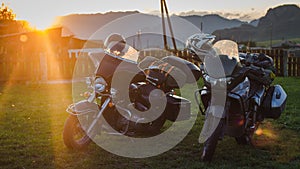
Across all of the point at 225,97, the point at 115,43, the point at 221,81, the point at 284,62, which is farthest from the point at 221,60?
the point at 284,62

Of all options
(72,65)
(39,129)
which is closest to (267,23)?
(72,65)

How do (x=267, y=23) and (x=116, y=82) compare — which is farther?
(x=267, y=23)

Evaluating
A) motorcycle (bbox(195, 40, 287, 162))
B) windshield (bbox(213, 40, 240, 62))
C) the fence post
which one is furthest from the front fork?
the fence post

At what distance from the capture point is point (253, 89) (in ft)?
17.3

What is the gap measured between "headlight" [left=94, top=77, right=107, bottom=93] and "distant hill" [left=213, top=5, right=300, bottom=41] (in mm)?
113939

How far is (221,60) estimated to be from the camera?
4.64m

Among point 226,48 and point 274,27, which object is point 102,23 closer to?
point 226,48

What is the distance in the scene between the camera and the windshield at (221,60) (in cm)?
459

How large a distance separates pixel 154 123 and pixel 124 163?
90 cm

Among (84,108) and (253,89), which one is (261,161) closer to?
(253,89)

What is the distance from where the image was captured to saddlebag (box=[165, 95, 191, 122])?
18.3 feet

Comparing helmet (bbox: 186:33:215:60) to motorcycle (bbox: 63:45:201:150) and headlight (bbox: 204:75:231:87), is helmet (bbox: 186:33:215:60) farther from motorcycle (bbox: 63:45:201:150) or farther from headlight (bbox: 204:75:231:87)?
motorcycle (bbox: 63:45:201:150)

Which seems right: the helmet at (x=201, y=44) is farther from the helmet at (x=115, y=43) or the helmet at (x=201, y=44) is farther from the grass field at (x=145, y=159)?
the grass field at (x=145, y=159)

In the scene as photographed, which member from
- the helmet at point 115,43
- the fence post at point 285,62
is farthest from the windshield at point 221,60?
the fence post at point 285,62
